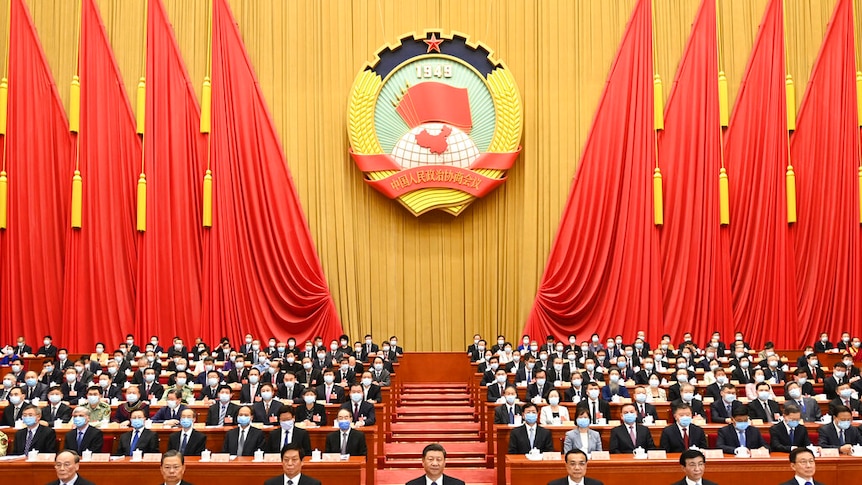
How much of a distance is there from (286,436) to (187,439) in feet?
2.54

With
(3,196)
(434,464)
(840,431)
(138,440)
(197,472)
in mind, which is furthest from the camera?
(3,196)

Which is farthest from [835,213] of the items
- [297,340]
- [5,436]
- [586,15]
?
[5,436]

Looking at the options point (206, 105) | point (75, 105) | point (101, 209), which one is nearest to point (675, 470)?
point (206, 105)

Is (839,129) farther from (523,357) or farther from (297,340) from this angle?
(297,340)

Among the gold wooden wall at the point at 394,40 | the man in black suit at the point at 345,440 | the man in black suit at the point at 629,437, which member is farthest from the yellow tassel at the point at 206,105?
the man in black suit at the point at 629,437

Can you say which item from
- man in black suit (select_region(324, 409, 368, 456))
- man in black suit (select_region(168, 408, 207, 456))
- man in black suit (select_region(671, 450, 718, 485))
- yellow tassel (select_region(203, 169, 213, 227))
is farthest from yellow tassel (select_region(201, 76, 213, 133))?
man in black suit (select_region(671, 450, 718, 485))

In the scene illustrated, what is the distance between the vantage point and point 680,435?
24.2 ft

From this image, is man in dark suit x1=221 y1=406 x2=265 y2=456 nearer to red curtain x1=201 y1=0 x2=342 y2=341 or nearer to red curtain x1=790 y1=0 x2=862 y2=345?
red curtain x1=201 y1=0 x2=342 y2=341

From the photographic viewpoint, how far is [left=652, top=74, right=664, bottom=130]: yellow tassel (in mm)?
14734

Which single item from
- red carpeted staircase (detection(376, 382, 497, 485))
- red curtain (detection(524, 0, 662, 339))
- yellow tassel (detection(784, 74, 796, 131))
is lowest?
red carpeted staircase (detection(376, 382, 497, 485))

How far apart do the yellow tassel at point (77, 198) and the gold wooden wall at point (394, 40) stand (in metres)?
1.61

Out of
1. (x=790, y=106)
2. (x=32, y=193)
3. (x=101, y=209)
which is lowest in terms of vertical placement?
(x=101, y=209)

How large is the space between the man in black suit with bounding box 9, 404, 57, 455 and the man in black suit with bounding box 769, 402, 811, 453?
18.9 feet

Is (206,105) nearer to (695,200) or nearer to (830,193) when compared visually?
(695,200)
